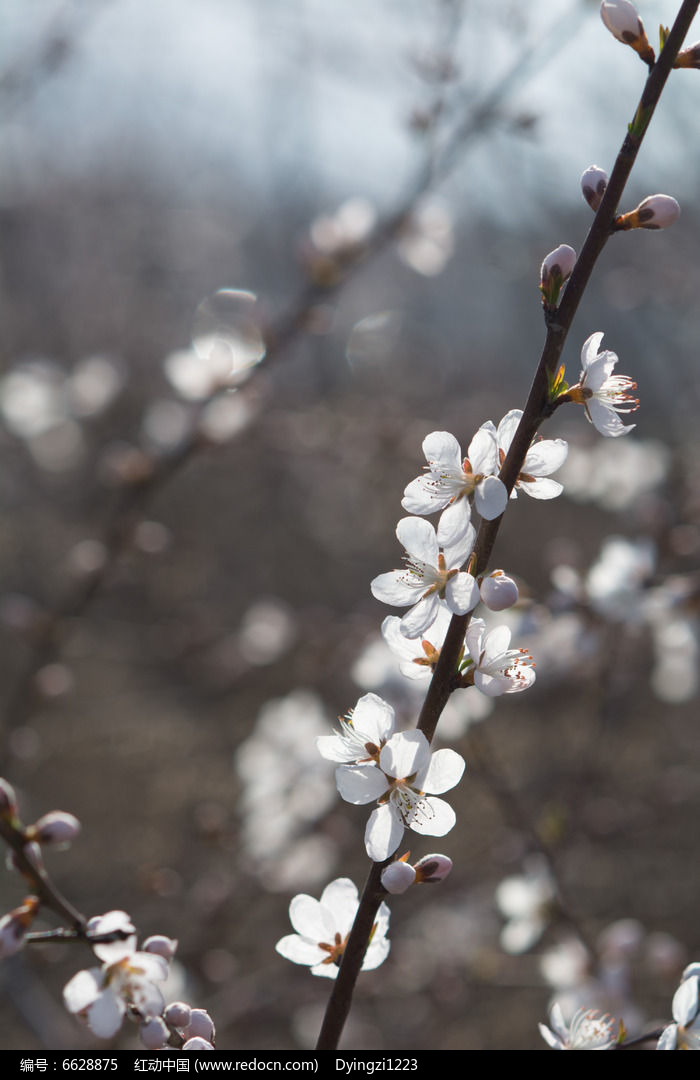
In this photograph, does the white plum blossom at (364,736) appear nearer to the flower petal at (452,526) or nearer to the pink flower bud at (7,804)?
the flower petal at (452,526)

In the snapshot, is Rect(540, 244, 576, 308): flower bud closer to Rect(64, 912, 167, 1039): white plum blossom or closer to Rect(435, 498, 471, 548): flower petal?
Rect(435, 498, 471, 548): flower petal

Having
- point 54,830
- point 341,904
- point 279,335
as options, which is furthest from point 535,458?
point 279,335

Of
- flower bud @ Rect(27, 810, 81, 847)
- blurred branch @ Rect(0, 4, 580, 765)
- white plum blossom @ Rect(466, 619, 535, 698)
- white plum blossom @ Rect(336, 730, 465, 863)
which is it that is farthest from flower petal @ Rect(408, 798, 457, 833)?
blurred branch @ Rect(0, 4, 580, 765)

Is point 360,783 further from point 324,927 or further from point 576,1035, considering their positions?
point 576,1035

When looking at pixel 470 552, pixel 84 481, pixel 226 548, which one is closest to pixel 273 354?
pixel 470 552

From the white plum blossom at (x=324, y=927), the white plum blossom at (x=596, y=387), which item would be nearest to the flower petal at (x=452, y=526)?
the white plum blossom at (x=596, y=387)

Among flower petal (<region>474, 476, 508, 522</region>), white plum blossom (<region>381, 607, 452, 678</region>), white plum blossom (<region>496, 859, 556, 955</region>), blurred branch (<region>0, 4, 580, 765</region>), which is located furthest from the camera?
blurred branch (<region>0, 4, 580, 765</region>)
